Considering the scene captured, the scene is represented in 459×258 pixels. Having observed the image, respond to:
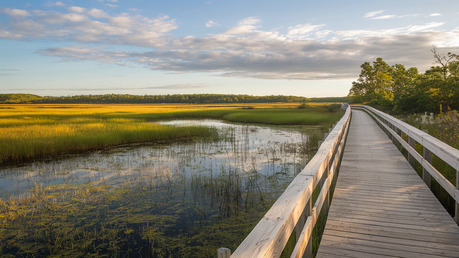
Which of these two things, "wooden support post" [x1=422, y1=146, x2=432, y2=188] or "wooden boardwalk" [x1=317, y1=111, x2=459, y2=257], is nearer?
"wooden boardwalk" [x1=317, y1=111, x2=459, y2=257]

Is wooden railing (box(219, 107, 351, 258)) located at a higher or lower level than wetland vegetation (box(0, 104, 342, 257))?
higher

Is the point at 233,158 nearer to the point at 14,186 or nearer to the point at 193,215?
the point at 193,215

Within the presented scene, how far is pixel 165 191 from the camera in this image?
853 centimetres

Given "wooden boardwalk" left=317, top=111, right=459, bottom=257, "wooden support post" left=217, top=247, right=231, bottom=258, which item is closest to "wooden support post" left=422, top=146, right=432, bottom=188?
"wooden boardwalk" left=317, top=111, right=459, bottom=257

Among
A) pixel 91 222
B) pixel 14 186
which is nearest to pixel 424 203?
pixel 91 222

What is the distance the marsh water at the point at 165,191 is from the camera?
5.71 metres

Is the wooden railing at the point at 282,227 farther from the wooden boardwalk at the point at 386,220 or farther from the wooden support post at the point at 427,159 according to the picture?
the wooden support post at the point at 427,159

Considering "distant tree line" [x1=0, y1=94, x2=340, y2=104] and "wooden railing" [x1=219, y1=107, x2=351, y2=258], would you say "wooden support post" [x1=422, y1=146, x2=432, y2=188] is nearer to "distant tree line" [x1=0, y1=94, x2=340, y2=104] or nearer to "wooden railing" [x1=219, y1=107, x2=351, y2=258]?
"wooden railing" [x1=219, y1=107, x2=351, y2=258]

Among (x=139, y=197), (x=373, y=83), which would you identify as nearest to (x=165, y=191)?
(x=139, y=197)

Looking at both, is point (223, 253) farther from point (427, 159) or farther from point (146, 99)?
point (146, 99)

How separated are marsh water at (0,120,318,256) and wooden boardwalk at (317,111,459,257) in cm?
238

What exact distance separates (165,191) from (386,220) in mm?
6309

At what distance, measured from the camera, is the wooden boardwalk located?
10.4 ft

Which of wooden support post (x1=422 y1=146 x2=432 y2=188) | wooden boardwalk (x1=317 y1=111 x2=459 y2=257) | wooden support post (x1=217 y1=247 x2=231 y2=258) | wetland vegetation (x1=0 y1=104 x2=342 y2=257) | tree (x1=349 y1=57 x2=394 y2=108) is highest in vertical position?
tree (x1=349 y1=57 x2=394 y2=108)
